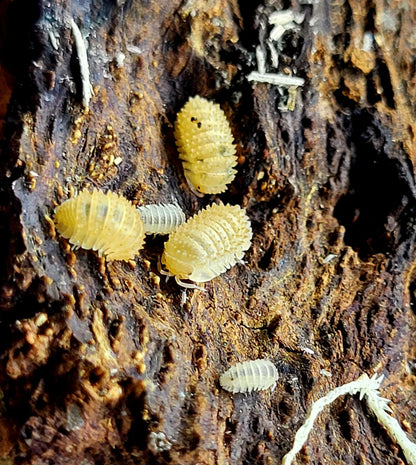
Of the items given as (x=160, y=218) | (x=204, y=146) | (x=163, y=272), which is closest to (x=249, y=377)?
(x=163, y=272)

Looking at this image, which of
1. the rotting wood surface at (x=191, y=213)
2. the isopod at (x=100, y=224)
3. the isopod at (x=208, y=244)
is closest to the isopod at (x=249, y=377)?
the rotting wood surface at (x=191, y=213)

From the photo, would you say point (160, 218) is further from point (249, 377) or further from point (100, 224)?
point (249, 377)

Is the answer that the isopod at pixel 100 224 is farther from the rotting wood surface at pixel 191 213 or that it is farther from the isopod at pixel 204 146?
the isopod at pixel 204 146

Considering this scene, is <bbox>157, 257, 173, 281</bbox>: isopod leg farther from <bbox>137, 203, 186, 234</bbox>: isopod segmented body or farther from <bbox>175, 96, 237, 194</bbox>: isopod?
<bbox>175, 96, 237, 194</bbox>: isopod

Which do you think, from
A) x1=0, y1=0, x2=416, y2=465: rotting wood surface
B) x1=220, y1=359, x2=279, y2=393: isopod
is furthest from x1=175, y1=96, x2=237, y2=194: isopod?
x1=220, y1=359, x2=279, y2=393: isopod

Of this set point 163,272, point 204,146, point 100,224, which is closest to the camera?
point 100,224
